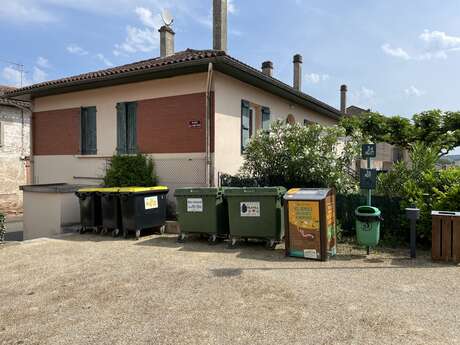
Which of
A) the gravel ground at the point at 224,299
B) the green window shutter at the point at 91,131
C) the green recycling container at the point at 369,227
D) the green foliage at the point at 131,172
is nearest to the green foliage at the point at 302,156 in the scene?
the green recycling container at the point at 369,227

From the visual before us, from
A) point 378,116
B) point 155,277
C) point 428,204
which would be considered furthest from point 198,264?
point 378,116

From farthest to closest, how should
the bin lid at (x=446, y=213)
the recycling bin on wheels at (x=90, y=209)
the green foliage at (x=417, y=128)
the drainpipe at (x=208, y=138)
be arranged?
the green foliage at (x=417, y=128), the drainpipe at (x=208, y=138), the recycling bin on wheels at (x=90, y=209), the bin lid at (x=446, y=213)

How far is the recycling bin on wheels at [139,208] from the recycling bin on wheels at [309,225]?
331 cm

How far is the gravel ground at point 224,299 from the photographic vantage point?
3.49m

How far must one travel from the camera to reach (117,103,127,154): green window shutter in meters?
11.4

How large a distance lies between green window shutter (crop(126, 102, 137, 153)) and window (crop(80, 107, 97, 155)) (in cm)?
149

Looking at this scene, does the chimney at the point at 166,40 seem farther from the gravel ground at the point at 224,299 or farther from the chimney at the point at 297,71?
the chimney at the point at 297,71

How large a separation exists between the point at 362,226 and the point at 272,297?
2675 mm

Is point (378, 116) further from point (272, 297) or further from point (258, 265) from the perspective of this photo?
point (272, 297)

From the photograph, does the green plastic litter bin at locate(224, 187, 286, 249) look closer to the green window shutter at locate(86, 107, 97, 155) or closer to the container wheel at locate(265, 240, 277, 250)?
the container wheel at locate(265, 240, 277, 250)

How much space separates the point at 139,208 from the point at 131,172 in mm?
2722

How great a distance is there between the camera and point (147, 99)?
10.9 m

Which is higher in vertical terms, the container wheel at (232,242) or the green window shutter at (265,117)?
the green window shutter at (265,117)

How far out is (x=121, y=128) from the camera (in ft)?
37.6
